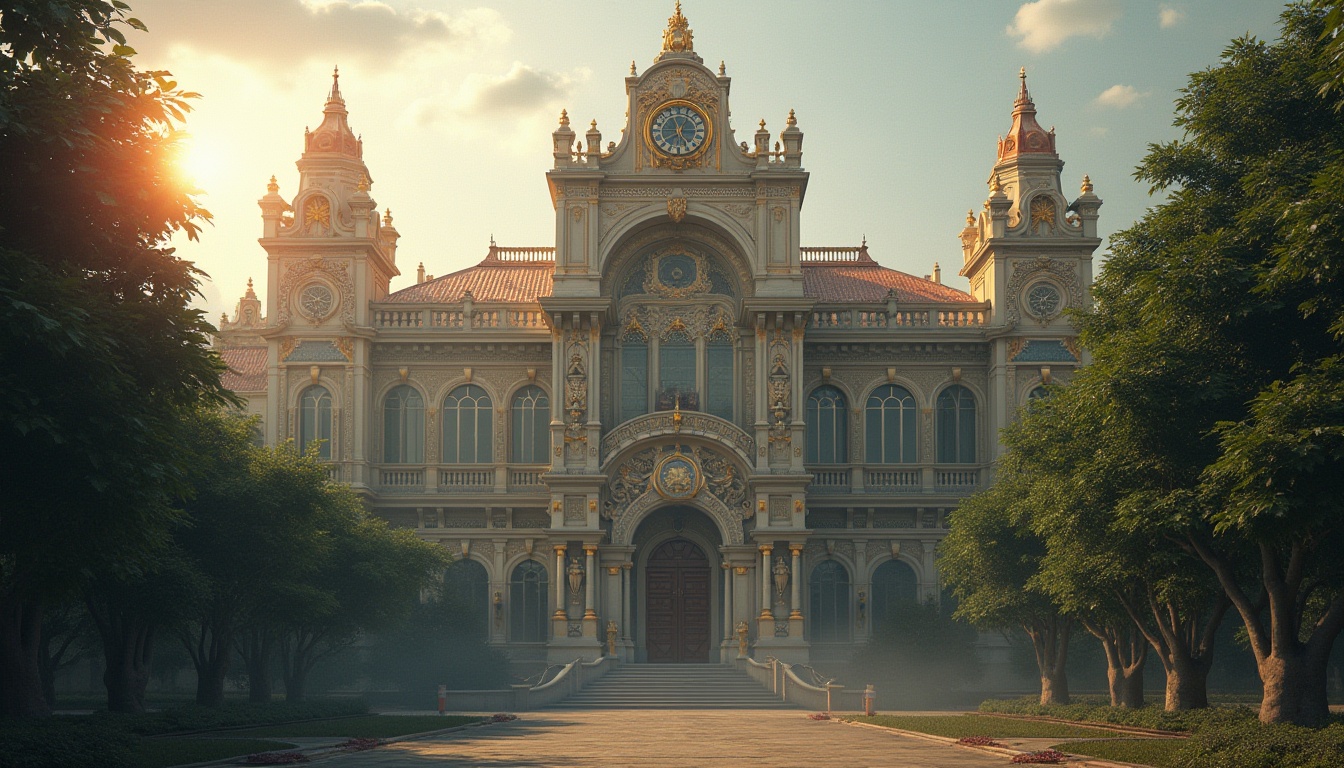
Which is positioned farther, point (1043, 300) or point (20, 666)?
point (1043, 300)

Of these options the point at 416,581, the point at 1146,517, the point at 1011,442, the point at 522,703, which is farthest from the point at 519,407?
the point at 1146,517

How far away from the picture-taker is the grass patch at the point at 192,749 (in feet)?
83.9

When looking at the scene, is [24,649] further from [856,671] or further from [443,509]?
[856,671]

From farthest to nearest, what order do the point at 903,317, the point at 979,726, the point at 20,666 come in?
1. the point at 903,317
2. the point at 979,726
3. the point at 20,666

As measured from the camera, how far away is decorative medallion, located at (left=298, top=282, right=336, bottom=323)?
63.9m

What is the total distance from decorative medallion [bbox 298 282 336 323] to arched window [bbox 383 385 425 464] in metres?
4.50

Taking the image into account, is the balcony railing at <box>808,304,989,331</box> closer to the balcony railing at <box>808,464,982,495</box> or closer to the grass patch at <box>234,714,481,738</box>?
the balcony railing at <box>808,464,982,495</box>

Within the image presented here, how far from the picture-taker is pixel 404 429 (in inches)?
2562

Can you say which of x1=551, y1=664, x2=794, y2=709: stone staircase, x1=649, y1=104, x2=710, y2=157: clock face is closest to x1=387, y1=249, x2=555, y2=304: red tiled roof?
x1=649, y1=104, x2=710, y2=157: clock face

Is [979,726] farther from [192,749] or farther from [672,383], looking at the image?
[672,383]

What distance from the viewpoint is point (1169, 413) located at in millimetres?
30219

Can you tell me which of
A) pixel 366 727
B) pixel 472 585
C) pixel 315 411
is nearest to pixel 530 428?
pixel 472 585

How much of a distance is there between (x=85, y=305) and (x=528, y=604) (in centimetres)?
4011

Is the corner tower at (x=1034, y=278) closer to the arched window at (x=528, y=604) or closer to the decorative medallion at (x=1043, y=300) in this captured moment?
the decorative medallion at (x=1043, y=300)
